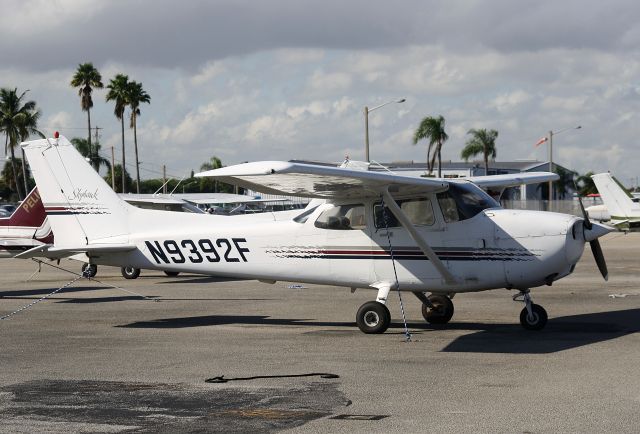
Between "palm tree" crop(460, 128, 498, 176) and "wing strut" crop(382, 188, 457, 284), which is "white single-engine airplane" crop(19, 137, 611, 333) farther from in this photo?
"palm tree" crop(460, 128, 498, 176)

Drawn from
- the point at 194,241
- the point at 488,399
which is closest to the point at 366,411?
the point at 488,399

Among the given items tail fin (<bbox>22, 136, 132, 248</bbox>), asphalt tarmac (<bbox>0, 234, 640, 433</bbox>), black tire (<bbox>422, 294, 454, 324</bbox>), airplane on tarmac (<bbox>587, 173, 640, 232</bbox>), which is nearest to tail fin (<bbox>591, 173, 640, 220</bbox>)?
airplane on tarmac (<bbox>587, 173, 640, 232</bbox>)

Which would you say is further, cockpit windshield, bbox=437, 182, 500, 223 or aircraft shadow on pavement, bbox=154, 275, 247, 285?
aircraft shadow on pavement, bbox=154, 275, 247, 285

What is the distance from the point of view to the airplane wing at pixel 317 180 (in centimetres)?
1036

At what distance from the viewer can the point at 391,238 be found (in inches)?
530

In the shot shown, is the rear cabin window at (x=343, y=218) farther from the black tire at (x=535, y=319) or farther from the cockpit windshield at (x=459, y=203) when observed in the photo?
the black tire at (x=535, y=319)

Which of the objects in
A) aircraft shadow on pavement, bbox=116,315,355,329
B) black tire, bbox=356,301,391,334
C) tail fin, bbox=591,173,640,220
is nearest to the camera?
black tire, bbox=356,301,391,334

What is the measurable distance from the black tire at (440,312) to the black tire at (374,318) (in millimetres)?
1369

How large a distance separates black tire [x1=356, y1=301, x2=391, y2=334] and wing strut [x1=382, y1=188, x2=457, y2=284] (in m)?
0.93

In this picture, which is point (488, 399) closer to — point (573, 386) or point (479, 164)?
point (573, 386)

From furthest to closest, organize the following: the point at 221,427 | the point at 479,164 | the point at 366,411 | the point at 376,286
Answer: the point at 479,164, the point at 376,286, the point at 366,411, the point at 221,427

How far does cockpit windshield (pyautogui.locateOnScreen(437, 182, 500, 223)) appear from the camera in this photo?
13.2 m

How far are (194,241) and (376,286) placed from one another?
2.80 meters

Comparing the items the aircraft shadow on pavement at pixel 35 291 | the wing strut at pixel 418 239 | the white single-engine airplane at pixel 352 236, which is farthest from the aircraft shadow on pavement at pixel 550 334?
the aircraft shadow on pavement at pixel 35 291
